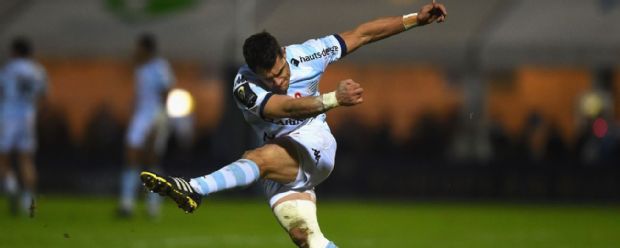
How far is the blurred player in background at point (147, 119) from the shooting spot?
1720 centimetres

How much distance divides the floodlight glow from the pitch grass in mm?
5315

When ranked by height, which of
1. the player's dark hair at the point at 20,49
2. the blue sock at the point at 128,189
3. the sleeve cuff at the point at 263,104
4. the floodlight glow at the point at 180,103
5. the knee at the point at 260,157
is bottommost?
the blue sock at the point at 128,189

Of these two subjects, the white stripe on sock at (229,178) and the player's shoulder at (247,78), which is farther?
the player's shoulder at (247,78)

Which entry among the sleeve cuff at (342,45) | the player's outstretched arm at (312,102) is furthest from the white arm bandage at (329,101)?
the sleeve cuff at (342,45)

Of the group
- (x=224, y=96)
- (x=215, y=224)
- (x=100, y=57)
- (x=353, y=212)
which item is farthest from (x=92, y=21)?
(x=215, y=224)

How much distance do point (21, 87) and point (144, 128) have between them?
6.15ft

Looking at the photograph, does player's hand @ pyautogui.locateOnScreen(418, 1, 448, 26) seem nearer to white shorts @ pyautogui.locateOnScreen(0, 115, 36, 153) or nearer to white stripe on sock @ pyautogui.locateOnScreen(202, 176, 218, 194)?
white stripe on sock @ pyautogui.locateOnScreen(202, 176, 218, 194)

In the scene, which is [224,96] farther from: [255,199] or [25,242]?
[25,242]

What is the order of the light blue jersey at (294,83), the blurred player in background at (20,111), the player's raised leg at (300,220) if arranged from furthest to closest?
the blurred player in background at (20,111) < the player's raised leg at (300,220) < the light blue jersey at (294,83)

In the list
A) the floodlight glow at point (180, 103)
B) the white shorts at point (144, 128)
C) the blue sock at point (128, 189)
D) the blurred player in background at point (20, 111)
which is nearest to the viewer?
the white shorts at point (144, 128)

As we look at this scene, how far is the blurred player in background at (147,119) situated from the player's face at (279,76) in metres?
7.95

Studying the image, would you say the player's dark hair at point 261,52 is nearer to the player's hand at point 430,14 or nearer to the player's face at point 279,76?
the player's face at point 279,76

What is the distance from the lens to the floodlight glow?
1081 inches

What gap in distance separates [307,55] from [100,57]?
1568 centimetres
